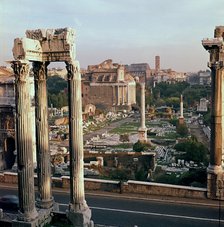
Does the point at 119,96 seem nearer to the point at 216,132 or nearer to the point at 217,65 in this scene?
the point at 216,132

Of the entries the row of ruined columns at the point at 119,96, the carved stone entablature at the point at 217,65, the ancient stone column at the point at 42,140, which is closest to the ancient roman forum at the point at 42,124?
the ancient stone column at the point at 42,140

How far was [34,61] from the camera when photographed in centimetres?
1002

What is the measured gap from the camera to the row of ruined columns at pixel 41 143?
30.0 ft

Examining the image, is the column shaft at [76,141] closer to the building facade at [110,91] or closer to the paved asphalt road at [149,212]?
the paved asphalt road at [149,212]

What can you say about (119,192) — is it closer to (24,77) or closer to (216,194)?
(216,194)

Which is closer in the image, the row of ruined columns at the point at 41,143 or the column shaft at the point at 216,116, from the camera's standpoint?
the row of ruined columns at the point at 41,143

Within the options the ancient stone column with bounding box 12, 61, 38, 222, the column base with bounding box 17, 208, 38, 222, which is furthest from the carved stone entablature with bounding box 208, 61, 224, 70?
the column base with bounding box 17, 208, 38, 222

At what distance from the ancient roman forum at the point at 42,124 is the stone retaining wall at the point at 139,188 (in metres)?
5.26

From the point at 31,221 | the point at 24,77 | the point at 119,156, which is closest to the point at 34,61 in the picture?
the point at 24,77

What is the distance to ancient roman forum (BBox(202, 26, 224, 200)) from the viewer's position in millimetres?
13727

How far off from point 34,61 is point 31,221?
4.31 m

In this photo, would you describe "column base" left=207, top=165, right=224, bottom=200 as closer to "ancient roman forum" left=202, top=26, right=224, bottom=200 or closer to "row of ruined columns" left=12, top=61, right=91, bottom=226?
"ancient roman forum" left=202, top=26, right=224, bottom=200

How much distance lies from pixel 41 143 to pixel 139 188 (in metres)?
6.21

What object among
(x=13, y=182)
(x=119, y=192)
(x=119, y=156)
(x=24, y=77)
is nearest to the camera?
(x=24, y=77)
